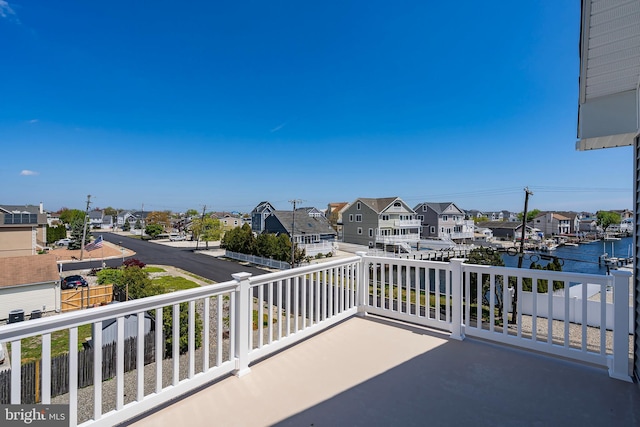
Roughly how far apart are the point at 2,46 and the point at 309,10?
11.9 m

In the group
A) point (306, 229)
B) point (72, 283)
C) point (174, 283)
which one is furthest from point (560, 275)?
point (306, 229)

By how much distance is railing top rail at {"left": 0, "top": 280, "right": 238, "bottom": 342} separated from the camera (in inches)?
49.2

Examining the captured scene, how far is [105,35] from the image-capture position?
31.7 feet

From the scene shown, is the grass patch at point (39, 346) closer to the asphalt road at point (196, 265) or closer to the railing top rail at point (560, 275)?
the asphalt road at point (196, 265)

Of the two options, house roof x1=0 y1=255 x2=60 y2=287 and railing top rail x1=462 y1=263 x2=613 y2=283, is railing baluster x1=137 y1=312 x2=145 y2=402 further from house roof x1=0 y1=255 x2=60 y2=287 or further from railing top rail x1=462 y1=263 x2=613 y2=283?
house roof x1=0 y1=255 x2=60 y2=287

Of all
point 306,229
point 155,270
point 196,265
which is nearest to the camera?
point 155,270

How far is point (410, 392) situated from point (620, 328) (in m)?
1.79

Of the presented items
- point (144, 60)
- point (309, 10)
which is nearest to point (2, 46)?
point (144, 60)

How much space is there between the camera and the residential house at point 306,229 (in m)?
25.4

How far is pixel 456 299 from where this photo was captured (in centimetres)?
303

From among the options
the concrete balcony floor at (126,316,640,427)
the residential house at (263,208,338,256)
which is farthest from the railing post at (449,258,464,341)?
the residential house at (263,208,338,256)

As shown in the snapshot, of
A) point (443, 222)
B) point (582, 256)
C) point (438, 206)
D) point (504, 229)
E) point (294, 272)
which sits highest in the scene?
point (438, 206)

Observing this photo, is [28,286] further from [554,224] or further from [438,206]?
[554,224]

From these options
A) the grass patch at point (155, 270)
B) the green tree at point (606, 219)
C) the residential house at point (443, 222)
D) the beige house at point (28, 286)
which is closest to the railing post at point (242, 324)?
the beige house at point (28, 286)
